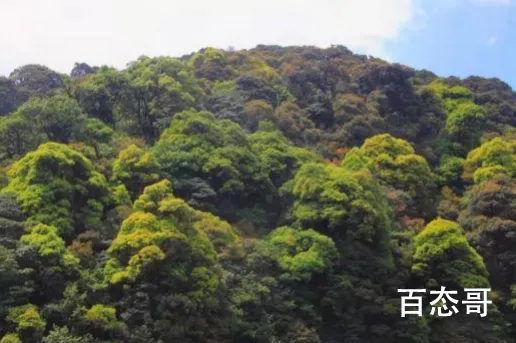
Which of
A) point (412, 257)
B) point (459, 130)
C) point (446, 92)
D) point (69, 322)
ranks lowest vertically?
point (69, 322)

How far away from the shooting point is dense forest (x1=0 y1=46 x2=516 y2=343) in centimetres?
1870

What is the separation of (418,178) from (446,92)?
694 inches

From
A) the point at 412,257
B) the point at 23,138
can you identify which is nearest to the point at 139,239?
the point at 23,138

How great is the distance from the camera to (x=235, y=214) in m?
27.6

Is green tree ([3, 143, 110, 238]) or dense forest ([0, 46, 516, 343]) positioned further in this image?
green tree ([3, 143, 110, 238])

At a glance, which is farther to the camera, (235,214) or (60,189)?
(235,214)

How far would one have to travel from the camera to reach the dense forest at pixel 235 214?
18.7 m

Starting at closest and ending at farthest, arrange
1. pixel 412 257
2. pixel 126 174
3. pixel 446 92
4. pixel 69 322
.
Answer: pixel 69 322
pixel 126 174
pixel 412 257
pixel 446 92

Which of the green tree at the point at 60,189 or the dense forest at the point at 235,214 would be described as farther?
the green tree at the point at 60,189

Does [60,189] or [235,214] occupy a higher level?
[60,189]

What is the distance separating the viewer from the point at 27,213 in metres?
20.3

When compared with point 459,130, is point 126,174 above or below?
below

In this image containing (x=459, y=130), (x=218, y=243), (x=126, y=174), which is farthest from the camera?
(x=459, y=130)

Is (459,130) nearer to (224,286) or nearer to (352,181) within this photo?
(352,181)
